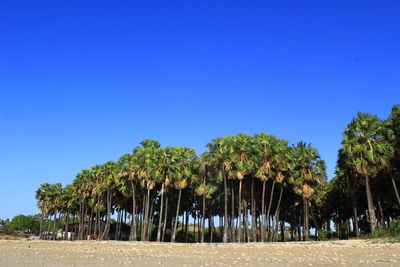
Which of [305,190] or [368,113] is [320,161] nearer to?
[305,190]

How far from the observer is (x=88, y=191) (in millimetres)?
68000

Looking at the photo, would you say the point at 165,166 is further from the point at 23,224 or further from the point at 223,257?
the point at 23,224

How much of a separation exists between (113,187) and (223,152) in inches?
Result: 883

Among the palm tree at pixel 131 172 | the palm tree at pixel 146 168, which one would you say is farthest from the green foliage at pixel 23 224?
the palm tree at pixel 146 168

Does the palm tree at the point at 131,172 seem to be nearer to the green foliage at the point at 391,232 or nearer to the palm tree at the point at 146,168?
the palm tree at the point at 146,168

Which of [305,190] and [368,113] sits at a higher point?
[368,113]

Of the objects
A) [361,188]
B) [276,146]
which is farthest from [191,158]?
[361,188]

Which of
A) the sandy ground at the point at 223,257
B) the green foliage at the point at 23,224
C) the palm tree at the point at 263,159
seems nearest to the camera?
the sandy ground at the point at 223,257

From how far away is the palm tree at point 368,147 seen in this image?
117 feet

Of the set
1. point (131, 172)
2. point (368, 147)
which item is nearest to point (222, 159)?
point (131, 172)

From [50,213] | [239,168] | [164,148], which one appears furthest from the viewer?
[50,213]

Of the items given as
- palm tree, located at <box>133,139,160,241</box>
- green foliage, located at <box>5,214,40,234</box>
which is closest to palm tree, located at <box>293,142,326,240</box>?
palm tree, located at <box>133,139,160,241</box>

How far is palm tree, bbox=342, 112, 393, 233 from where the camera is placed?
35.7 meters

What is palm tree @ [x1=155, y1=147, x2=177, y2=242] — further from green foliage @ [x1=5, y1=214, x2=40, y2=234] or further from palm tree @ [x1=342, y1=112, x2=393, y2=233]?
green foliage @ [x1=5, y1=214, x2=40, y2=234]
